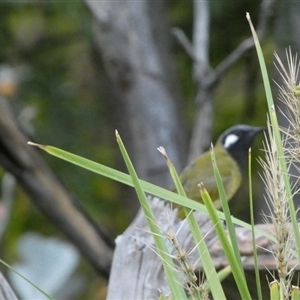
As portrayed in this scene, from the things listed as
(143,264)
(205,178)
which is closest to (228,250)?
(143,264)

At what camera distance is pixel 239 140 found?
2.60m

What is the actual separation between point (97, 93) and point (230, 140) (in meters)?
1.17

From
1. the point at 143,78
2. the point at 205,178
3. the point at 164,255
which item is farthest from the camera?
the point at 143,78

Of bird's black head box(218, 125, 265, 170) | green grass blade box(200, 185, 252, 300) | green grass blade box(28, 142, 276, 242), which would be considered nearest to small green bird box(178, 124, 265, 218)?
bird's black head box(218, 125, 265, 170)

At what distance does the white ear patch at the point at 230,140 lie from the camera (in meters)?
2.60

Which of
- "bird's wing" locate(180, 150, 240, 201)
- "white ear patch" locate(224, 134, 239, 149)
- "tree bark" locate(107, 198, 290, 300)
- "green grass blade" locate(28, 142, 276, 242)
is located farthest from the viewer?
"white ear patch" locate(224, 134, 239, 149)

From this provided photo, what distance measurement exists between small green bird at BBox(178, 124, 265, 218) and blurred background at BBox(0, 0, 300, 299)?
13 centimetres

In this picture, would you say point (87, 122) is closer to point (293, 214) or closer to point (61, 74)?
point (61, 74)

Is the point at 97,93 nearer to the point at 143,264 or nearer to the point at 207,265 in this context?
the point at 143,264

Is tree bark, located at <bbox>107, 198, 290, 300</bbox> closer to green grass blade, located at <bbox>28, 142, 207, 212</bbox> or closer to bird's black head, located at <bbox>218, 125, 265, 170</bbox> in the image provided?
green grass blade, located at <bbox>28, 142, 207, 212</bbox>

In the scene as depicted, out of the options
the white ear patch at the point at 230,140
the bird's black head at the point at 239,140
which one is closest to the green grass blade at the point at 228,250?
the bird's black head at the point at 239,140

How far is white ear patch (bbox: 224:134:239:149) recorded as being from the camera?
260 cm

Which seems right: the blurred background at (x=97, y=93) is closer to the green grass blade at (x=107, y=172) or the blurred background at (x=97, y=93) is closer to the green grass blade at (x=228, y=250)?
the green grass blade at (x=107, y=172)

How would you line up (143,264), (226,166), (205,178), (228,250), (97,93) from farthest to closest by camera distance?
(97,93)
(226,166)
(205,178)
(143,264)
(228,250)
